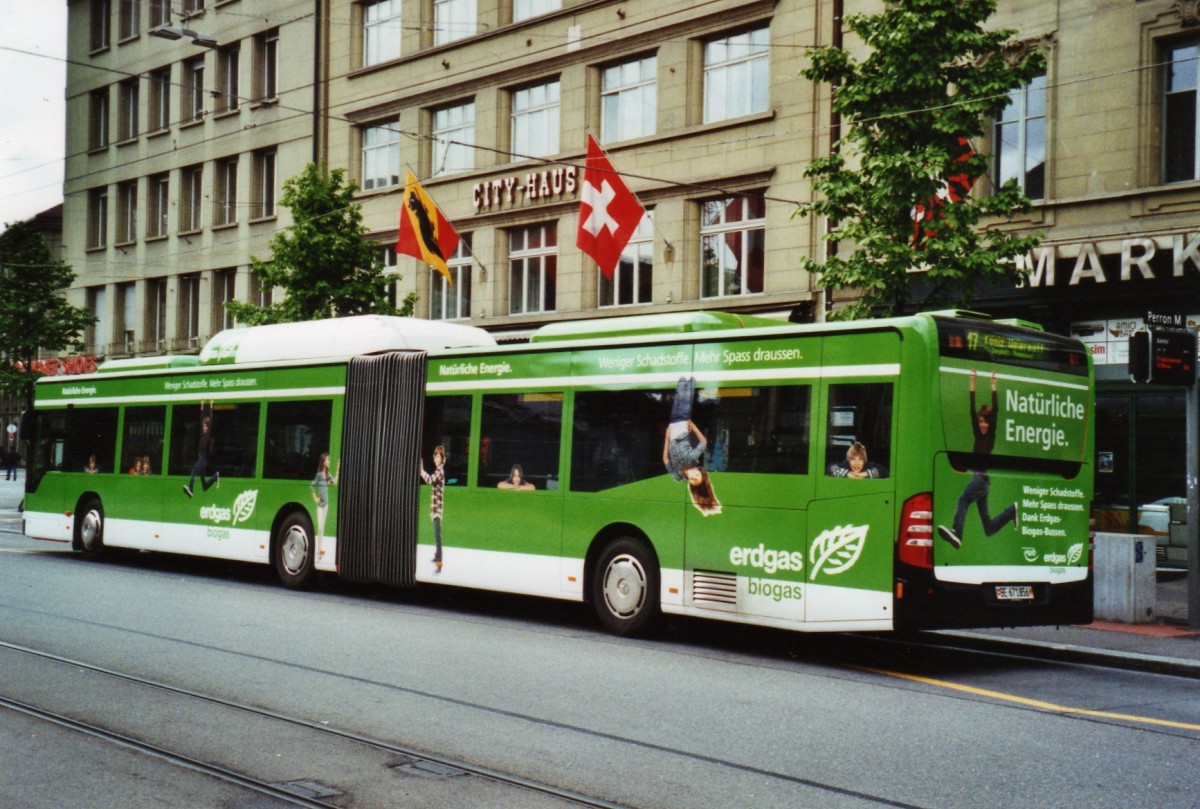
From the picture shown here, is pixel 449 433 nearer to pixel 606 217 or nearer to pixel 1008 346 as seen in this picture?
pixel 1008 346

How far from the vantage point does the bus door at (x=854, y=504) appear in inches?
412

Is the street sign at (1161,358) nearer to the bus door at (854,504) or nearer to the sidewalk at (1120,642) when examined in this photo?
the sidewalk at (1120,642)

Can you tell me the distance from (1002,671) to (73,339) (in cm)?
3818

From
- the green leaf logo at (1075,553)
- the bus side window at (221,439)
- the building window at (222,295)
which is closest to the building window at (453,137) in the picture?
the building window at (222,295)

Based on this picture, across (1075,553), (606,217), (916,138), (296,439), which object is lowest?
(1075,553)

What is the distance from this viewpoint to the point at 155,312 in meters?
43.8

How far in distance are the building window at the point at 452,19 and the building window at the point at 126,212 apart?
16871mm

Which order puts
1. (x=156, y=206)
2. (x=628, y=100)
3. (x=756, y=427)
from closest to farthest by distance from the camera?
(x=756, y=427) → (x=628, y=100) → (x=156, y=206)

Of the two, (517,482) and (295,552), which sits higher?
(517,482)

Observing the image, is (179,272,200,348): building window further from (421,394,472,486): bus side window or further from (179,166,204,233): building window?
(421,394,472,486): bus side window

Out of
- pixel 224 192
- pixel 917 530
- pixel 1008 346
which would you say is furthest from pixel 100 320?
pixel 917 530

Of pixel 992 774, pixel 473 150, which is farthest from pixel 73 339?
pixel 992 774

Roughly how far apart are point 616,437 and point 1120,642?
16.7ft

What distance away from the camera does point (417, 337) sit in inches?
663
